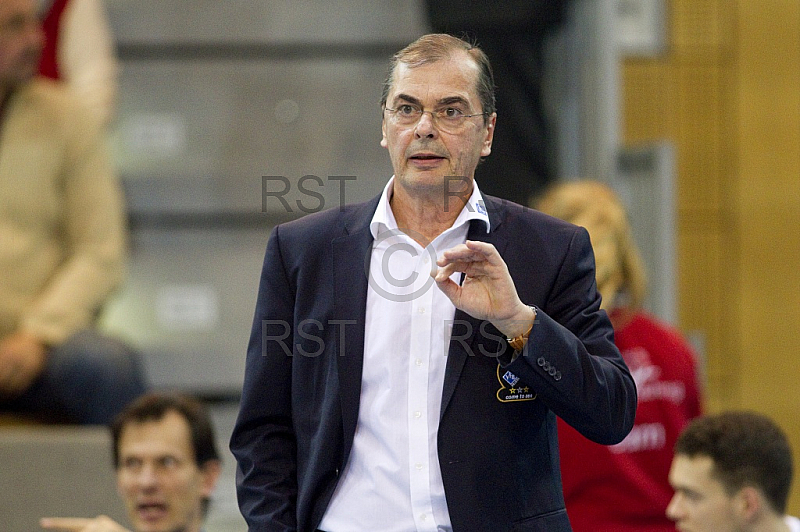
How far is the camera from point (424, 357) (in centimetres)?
163

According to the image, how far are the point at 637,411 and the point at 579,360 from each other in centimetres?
155

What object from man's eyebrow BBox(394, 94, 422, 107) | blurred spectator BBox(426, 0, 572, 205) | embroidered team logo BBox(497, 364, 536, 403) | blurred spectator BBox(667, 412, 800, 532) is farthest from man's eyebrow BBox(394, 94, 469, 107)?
blurred spectator BBox(426, 0, 572, 205)

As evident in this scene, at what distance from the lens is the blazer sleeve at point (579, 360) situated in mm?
1521

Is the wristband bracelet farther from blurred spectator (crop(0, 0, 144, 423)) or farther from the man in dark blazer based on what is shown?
blurred spectator (crop(0, 0, 144, 423))

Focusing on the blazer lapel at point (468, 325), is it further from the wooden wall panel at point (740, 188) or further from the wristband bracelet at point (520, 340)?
the wooden wall panel at point (740, 188)

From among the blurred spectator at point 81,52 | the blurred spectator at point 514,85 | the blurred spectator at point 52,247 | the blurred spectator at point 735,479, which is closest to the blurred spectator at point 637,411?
the blurred spectator at point 735,479

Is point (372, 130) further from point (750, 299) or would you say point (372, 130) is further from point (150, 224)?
point (750, 299)

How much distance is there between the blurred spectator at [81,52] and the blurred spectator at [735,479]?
236 cm

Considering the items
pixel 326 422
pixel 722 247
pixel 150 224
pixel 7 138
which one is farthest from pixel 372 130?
pixel 326 422

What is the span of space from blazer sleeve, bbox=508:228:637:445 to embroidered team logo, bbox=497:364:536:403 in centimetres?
5

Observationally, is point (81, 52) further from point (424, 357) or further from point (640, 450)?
point (424, 357)

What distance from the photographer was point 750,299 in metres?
5.21

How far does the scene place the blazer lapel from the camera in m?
1.60

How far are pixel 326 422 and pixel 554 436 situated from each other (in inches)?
15.4
